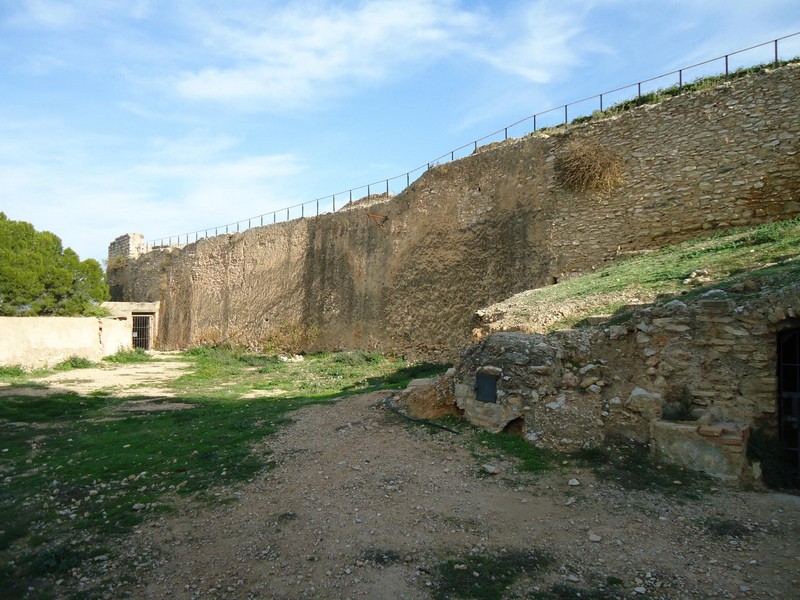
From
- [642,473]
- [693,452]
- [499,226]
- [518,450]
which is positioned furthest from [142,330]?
[693,452]

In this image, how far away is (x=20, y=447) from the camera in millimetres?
8234

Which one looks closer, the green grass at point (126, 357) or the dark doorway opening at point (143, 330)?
the green grass at point (126, 357)

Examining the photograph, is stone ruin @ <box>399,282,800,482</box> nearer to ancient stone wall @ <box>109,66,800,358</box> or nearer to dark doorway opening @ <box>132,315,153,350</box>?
ancient stone wall @ <box>109,66,800,358</box>

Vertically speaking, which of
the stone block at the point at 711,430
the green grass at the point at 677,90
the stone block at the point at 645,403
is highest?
the green grass at the point at 677,90

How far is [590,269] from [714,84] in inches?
201

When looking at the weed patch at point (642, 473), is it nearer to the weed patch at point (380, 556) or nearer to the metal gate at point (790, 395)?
the metal gate at point (790, 395)

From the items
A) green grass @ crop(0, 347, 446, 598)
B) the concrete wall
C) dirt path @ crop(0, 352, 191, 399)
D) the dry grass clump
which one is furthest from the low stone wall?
the concrete wall

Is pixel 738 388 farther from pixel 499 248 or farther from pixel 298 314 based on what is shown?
pixel 298 314

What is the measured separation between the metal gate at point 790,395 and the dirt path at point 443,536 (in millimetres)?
777

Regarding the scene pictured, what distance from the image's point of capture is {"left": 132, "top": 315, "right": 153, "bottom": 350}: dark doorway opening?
30773 millimetres

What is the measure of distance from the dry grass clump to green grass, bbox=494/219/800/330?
7.91 feet

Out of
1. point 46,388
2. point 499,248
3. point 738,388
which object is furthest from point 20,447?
point 499,248

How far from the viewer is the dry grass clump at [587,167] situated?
13.6 metres

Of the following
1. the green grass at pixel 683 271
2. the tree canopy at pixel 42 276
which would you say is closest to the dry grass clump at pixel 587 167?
the green grass at pixel 683 271
